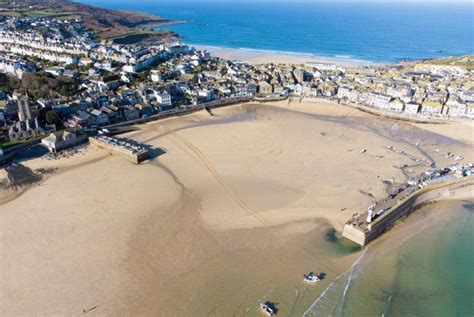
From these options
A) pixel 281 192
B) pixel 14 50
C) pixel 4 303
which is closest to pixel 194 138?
pixel 281 192

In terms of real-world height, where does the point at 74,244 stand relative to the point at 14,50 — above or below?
below

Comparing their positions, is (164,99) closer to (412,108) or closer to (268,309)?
(412,108)

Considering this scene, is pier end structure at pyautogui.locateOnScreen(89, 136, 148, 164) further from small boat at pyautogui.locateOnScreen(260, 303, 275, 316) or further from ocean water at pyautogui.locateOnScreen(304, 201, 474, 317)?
ocean water at pyautogui.locateOnScreen(304, 201, 474, 317)

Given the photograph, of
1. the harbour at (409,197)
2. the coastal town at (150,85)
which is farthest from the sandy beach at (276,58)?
the harbour at (409,197)

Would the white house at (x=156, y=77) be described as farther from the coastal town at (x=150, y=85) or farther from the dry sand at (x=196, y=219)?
the dry sand at (x=196, y=219)

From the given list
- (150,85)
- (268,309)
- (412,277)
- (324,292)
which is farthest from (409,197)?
(150,85)

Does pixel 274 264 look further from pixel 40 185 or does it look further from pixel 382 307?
pixel 40 185
